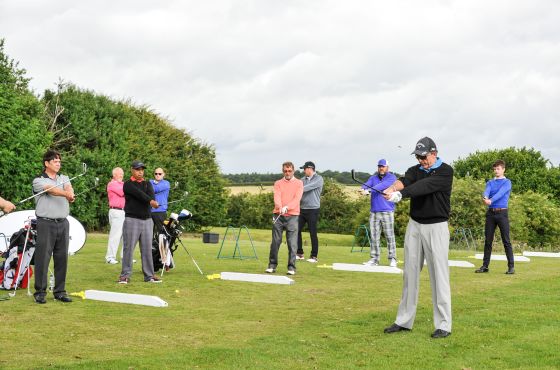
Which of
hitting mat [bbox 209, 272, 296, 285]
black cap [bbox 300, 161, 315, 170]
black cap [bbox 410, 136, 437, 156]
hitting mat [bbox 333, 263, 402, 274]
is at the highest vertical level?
black cap [bbox 300, 161, 315, 170]

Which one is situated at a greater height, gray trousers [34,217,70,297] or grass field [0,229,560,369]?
gray trousers [34,217,70,297]

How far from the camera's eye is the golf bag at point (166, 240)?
13758 mm

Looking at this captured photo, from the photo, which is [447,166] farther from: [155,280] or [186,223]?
[186,223]

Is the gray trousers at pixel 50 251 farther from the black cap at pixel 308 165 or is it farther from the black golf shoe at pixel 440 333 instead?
the black cap at pixel 308 165

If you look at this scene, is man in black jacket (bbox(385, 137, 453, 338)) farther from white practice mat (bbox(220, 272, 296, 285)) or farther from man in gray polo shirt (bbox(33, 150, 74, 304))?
man in gray polo shirt (bbox(33, 150, 74, 304))

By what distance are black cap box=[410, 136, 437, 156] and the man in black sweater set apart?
565 centimetres

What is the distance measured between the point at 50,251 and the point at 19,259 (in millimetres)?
1428

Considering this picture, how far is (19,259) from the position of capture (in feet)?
36.0

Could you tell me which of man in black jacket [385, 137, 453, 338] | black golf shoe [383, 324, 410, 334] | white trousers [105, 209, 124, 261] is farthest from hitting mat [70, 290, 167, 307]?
white trousers [105, 209, 124, 261]

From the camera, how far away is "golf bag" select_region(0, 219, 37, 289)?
35.7ft

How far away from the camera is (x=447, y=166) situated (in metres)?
7.88

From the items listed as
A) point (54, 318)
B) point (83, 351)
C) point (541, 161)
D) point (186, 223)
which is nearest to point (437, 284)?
point (83, 351)

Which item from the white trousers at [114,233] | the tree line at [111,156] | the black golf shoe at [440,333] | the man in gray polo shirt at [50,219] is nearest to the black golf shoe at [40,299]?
the man in gray polo shirt at [50,219]

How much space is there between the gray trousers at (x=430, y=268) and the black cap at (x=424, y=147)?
0.84 meters
